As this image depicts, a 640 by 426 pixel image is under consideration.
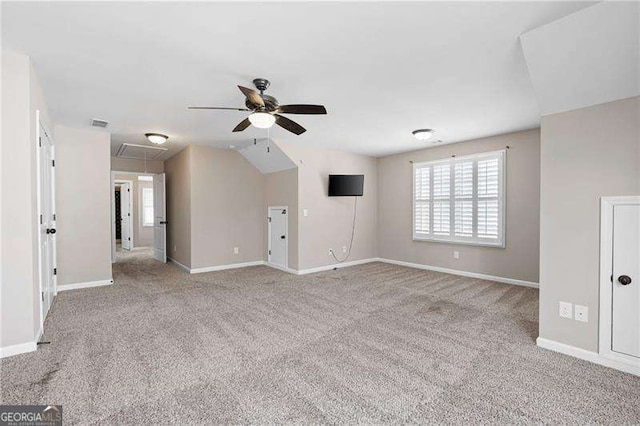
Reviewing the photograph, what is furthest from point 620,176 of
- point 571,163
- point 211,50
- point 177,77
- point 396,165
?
point 396,165

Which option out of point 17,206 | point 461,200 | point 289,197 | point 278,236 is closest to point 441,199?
point 461,200

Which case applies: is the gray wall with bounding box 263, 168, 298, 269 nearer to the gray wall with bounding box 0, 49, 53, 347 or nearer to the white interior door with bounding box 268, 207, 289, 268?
the white interior door with bounding box 268, 207, 289, 268

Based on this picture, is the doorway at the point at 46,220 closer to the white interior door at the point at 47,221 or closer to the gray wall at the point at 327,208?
the white interior door at the point at 47,221

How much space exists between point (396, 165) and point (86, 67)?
5.41 metres

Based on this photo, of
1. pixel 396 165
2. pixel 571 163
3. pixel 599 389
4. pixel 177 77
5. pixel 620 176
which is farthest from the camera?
pixel 396 165

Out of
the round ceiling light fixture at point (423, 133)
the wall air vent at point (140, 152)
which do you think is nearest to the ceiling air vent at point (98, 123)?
the wall air vent at point (140, 152)

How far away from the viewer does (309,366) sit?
235 cm

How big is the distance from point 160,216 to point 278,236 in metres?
3.00

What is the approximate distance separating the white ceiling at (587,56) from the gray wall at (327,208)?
388 cm

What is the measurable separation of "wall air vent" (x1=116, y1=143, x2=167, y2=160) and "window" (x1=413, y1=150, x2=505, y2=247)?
526 centimetres

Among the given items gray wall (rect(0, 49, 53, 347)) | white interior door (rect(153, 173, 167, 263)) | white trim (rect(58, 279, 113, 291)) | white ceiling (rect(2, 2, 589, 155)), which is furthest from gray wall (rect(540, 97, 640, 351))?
white interior door (rect(153, 173, 167, 263))

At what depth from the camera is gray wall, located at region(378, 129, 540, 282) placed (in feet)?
15.4

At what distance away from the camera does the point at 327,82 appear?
2.94 metres

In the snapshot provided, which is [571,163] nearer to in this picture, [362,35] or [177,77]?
[362,35]
